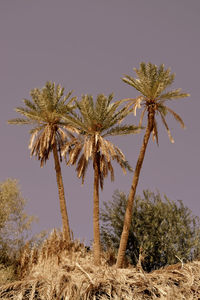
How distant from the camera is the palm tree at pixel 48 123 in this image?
86.2 ft

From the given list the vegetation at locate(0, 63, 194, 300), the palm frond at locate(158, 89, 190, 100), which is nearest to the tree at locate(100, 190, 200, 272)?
the vegetation at locate(0, 63, 194, 300)

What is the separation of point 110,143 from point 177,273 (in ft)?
52.7

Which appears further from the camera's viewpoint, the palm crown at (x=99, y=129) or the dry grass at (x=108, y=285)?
the palm crown at (x=99, y=129)

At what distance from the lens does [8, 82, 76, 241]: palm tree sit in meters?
26.3

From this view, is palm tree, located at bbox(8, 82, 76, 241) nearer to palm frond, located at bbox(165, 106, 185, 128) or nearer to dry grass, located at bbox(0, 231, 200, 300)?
palm frond, located at bbox(165, 106, 185, 128)

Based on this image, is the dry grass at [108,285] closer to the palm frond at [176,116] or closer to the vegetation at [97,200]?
the vegetation at [97,200]

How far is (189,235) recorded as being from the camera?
2670 centimetres

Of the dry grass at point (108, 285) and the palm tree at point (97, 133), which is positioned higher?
the palm tree at point (97, 133)

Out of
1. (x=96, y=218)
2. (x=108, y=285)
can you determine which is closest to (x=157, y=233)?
(x=96, y=218)

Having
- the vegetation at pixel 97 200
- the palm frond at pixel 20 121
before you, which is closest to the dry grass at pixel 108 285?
the vegetation at pixel 97 200

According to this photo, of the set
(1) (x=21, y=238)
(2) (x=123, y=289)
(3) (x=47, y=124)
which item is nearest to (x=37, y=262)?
(1) (x=21, y=238)

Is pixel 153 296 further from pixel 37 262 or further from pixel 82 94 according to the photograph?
pixel 82 94

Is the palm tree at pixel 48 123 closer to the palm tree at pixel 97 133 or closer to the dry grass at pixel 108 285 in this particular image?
the palm tree at pixel 97 133

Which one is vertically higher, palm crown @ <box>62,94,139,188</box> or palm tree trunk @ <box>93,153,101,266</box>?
palm crown @ <box>62,94,139,188</box>
